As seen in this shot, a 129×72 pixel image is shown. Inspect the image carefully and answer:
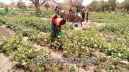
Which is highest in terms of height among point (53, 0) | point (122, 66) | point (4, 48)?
point (53, 0)

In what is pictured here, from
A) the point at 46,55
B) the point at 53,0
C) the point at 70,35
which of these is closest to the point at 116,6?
the point at 53,0

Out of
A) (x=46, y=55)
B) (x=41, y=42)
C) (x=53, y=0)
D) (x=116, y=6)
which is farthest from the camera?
(x=116, y=6)

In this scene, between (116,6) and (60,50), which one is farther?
(116,6)

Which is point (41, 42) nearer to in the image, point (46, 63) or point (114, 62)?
point (46, 63)

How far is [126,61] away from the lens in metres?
3.00

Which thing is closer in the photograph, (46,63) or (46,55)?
(46,63)

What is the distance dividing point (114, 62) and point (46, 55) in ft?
6.63

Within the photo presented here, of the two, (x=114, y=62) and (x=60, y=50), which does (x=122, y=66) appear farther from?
(x=60, y=50)

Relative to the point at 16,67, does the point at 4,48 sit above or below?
above

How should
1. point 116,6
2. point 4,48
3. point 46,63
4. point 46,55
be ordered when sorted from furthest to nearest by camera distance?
1. point 116,6
2. point 4,48
3. point 46,55
4. point 46,63

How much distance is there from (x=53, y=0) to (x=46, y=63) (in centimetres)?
1902

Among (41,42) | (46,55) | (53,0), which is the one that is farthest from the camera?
(53,0)

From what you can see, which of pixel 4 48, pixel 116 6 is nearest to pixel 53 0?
pixel 4 48

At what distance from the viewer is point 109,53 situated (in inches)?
137
